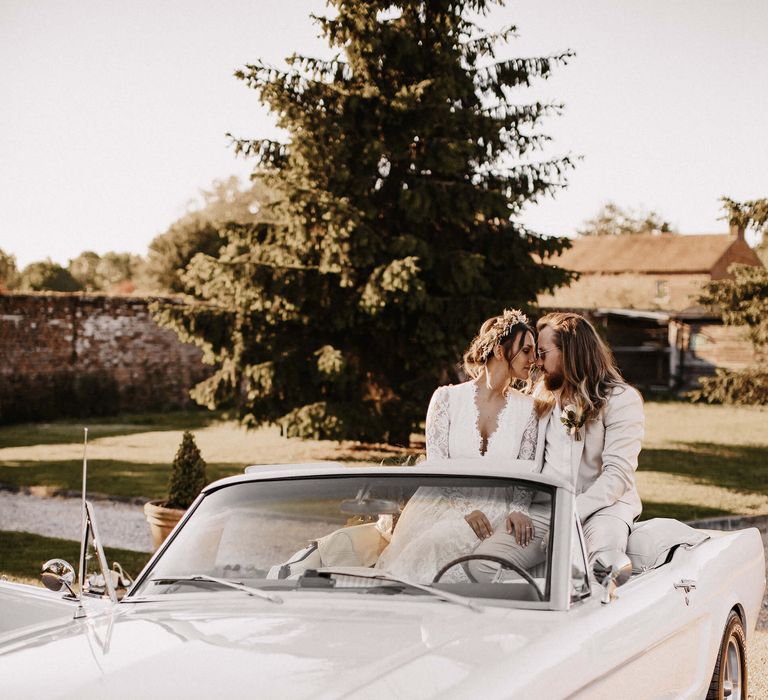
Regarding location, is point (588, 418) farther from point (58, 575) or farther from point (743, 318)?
point (743, 318)

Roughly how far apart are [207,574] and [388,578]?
727 millimetres

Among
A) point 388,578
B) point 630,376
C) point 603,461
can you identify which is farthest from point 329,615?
point 630,376

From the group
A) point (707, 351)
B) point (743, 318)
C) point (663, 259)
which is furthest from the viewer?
point (663, 259)

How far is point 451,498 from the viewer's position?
3.63 metres

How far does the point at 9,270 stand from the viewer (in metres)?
90.8

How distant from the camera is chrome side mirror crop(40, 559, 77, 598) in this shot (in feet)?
12.0

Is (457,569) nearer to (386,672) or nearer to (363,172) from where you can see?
(386,672)

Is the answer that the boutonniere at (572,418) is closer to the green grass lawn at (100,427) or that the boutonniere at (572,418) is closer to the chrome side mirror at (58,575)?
the chrome side mirror at (58,575)

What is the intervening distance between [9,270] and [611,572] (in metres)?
94.9

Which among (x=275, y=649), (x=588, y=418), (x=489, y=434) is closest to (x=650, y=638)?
(x=275, y=649)

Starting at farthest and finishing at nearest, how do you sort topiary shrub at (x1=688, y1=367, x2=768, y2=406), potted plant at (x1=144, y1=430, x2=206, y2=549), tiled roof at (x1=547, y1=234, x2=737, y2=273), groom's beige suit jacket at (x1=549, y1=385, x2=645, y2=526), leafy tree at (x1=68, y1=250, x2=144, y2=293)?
1. leafy tree at (x1=68, y1=250, x2=144, y2=293)
2. tiled roof at (x1=547, y1=234, x2=737, y2=273)
3. topiary shrub at (x1=688, y1=367, x2=768, y2=406)
4. potted plant at (x1=144, y1=430, x2=206, y2=549)
5. groom's beige suit jacket at (x1=549, y1=385, x2=645, y2=526)

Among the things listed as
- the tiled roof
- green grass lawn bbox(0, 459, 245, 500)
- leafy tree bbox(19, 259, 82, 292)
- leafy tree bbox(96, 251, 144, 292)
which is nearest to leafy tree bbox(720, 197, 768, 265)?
green grass lawn bbox(0, 459, 245, 500)

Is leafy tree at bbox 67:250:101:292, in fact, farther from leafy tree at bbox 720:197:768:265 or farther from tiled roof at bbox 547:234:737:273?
leafy tree at bbox 720:197:768:265

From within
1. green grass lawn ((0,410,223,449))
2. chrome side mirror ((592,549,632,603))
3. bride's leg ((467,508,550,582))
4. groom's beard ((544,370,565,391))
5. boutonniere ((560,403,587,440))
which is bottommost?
green grass lawn ((0,410,223,449))
